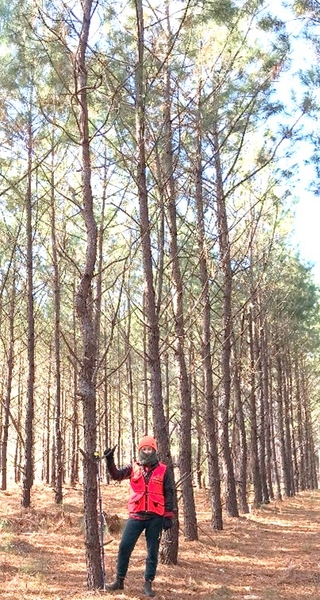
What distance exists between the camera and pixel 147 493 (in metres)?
5.44

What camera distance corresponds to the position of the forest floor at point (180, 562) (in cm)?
555

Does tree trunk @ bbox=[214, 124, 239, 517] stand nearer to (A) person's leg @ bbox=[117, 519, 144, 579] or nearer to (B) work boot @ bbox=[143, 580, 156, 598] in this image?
(A) person's leg @ bbox=[117, 519, 144, 579]

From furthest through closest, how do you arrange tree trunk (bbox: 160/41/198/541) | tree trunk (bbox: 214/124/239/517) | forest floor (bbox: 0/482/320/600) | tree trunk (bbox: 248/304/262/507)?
1. tree trunk (bbox: 248/304/262/507)
2. tree trunk (bbox: 214/124/239/517)
3. tree trunk (bbox: 160/41/198/541)
4. forest floor (bbox: 0/482/320/600)

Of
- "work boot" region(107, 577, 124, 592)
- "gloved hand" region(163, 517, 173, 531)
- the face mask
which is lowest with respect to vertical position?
"work boot" region(107, 577, 124, 592)

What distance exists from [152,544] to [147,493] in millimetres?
479

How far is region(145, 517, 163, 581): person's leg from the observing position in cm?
530

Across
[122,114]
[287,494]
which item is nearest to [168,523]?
[122,114]

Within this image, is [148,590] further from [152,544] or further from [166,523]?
[166,523]

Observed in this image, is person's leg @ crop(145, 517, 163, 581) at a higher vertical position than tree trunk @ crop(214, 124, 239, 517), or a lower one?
lower

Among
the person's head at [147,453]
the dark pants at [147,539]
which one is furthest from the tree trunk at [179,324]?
the person's head at [147,453]

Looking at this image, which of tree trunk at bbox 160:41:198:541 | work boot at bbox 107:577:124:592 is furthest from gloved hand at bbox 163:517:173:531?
tree trunk at bbox 160:41:198:541

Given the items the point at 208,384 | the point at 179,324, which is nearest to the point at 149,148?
the point at 179,324

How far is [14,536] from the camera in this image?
8234 millimetres

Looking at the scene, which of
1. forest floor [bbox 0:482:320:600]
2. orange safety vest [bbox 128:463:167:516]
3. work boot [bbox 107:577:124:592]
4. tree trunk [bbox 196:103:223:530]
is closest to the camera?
work boot [bbox 107:577:124:592]
